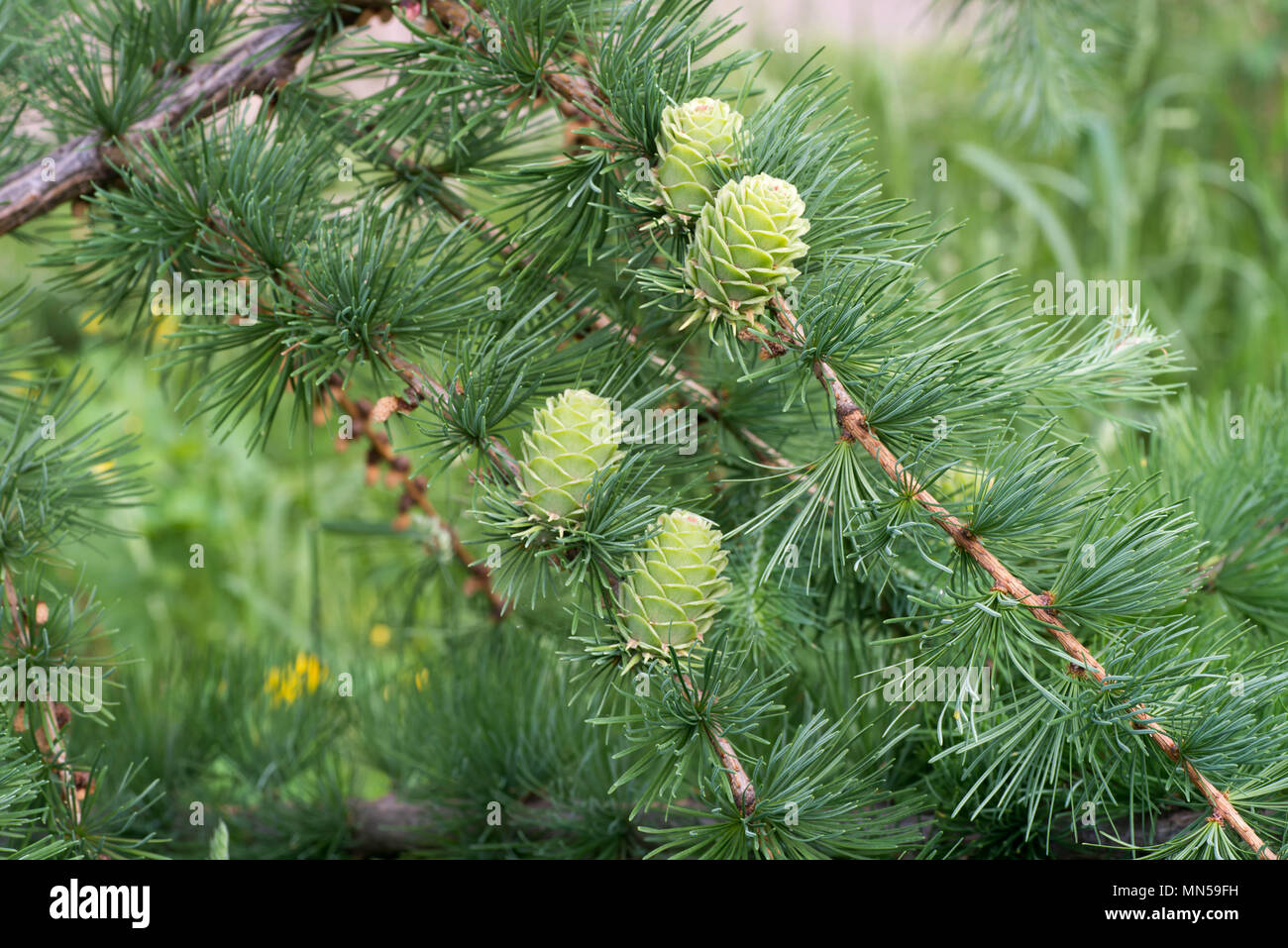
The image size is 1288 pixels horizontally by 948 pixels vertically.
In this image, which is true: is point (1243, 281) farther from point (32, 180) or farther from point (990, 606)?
point (32, 180)

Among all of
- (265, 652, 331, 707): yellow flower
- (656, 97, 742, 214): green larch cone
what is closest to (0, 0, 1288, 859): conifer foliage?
(656, 97, 742, 214): green larch cone

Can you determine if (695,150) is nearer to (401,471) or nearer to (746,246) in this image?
(746,246)

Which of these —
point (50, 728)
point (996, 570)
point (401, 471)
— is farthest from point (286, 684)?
point (996, 570)

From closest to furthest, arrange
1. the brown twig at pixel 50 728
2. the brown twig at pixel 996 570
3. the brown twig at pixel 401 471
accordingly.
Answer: the brown twig at pixel 996 570, the brown twig at pixel 50 728, the brown twig at pixel 401 471

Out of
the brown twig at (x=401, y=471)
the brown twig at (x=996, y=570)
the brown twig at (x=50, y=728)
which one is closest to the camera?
the brown twig at (x=996, y=570)

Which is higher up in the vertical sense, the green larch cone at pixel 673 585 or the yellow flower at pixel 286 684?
the green larch cone at pixel 673 585

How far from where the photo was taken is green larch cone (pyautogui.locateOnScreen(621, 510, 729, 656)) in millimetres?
430

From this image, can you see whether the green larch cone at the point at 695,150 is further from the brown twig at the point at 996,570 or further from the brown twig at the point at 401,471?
the brown twig at the point at 401,471

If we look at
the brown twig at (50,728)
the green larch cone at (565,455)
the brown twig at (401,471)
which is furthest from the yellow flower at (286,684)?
the green larch cone at (565,455)

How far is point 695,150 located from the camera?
434 mm

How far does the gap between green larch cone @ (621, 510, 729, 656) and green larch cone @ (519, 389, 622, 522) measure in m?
0.04

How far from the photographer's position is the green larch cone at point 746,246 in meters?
0.41
